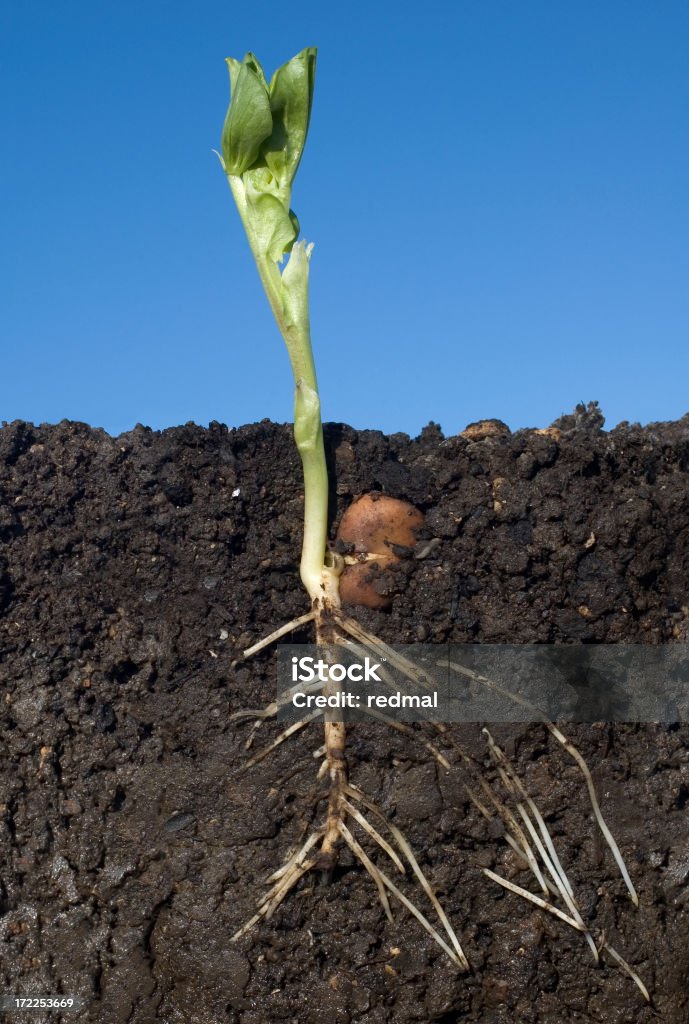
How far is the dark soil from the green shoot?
80mm

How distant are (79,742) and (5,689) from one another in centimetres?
18

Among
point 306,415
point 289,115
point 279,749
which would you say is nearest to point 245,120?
point 289,115

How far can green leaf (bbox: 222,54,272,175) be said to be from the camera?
63.7 inches

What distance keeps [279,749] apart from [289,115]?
3.76ft

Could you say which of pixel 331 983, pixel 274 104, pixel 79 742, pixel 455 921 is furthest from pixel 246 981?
pixel 274 104

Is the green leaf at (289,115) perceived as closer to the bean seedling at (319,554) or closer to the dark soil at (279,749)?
the bean seedling at (319,554)

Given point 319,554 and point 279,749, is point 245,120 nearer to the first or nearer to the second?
point 319,554

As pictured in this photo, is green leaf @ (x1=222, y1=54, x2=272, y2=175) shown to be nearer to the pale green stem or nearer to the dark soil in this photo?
the pale green stem

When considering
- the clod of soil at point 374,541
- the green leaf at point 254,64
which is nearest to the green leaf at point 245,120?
the green leaf at point 254,64

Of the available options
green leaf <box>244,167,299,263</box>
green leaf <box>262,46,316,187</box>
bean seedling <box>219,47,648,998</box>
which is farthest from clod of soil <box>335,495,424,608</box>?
green leaf <box>262,46,316,187</box>

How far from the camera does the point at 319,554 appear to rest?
166cm

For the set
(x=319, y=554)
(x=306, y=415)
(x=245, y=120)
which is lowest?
(x=319, y=554)

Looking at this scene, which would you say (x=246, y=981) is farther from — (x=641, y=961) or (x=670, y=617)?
(x=670, y=617)

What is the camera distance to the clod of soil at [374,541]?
1.66m
